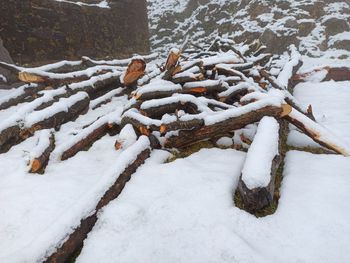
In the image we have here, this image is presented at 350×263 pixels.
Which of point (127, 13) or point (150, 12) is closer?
point (127, 13)

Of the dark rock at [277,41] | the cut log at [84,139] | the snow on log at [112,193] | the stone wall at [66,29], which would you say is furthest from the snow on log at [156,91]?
the dark rock at [277,41]

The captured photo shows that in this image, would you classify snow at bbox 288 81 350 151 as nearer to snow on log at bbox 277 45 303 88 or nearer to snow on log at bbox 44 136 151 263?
snow on log at bbox 277 45 303 88

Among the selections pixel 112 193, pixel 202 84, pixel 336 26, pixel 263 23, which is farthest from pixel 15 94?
pixel 336 26

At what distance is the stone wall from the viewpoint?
7.55 meters

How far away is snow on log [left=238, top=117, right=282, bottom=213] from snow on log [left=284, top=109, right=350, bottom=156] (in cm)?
71

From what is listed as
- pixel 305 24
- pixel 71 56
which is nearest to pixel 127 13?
pixel 71 56

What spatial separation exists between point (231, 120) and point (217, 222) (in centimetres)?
145

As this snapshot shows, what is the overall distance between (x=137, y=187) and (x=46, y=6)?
722cm

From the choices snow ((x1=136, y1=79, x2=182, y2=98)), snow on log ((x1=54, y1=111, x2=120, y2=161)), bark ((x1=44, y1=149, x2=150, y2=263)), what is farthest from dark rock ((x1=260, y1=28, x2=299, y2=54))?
bark ((x1=44, y1=149, x2=150, y2=263))

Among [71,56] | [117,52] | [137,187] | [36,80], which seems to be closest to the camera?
[137,187]

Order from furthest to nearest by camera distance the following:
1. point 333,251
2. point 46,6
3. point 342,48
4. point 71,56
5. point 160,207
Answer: point 342,48
point 71,56
point 46,6
point 160,207
point 333,251

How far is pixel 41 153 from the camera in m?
3.29

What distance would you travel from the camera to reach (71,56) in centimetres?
873

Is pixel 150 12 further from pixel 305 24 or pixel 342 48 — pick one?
pixel 342 48
